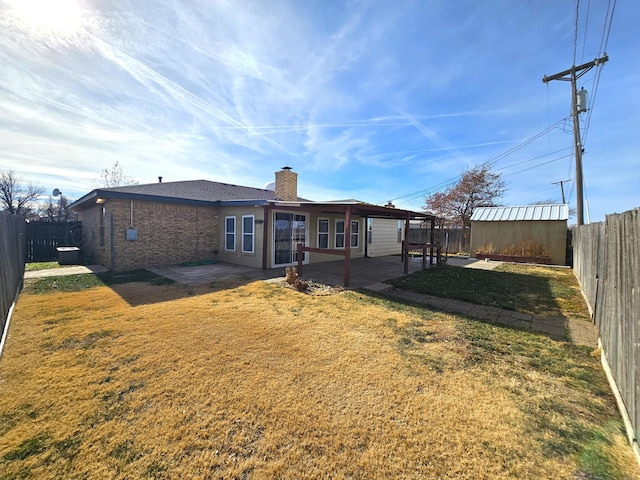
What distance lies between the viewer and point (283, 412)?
236 cm

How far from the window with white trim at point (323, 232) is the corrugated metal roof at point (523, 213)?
919 cm

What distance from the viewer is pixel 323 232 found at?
40.8 ft

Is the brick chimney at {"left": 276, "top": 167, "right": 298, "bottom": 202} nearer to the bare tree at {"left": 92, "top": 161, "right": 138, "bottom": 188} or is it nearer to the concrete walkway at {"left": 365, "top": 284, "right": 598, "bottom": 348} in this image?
the concrete walkway at {"left": 365, "top": 284, "right": 598, "bottom": 348}

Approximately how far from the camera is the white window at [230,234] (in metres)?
11.0

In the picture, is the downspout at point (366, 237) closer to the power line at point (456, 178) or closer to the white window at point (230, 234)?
the white window at point (230, 234)

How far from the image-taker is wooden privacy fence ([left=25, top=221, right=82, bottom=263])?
468 inches

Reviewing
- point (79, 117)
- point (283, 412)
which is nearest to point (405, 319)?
point (283, 412)

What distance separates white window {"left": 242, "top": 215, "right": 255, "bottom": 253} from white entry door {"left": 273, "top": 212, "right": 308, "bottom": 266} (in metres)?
0.90

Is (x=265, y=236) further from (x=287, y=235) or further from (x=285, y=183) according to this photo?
(x=285, y=183)

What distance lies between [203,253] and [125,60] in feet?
22.6

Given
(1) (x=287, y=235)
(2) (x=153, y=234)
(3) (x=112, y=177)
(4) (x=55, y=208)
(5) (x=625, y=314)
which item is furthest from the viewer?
(4) (x=55, y=208)

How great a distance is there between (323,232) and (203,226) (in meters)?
5.30

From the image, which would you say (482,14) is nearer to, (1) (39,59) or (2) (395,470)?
(2) (395,470)

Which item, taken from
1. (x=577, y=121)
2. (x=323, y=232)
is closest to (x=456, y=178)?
(x=577, y=121)
